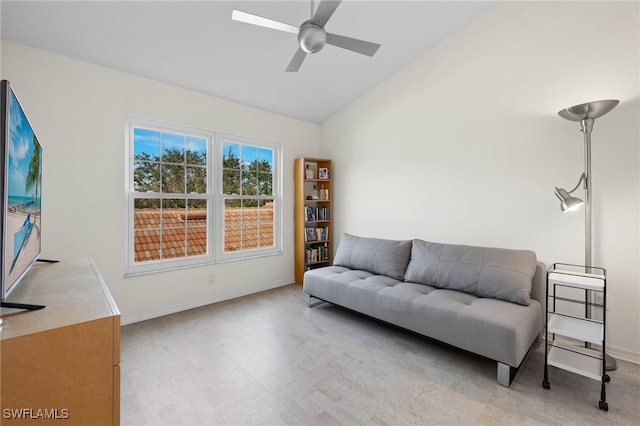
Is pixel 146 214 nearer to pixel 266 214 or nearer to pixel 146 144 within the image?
pixel 146 144

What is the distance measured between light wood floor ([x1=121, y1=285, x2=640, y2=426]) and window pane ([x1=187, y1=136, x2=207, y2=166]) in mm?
1861

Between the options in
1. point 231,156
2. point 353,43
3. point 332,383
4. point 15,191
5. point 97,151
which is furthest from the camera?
point 231,156

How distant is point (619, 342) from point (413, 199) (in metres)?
2.17

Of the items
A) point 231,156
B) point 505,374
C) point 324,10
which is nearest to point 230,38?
point 324,10

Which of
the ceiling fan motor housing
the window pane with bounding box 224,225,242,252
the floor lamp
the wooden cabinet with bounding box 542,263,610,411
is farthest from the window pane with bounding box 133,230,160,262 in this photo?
the floor lamp

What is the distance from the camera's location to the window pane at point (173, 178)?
328cm

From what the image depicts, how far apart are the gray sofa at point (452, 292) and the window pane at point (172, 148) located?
2053 millimetres

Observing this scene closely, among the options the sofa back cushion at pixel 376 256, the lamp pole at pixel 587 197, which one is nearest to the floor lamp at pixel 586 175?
the lamp pole at pixel 587 197

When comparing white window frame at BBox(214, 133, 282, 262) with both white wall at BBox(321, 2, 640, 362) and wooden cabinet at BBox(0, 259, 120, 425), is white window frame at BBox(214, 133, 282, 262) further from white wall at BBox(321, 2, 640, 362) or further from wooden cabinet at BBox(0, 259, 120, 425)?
wooden cabinet at BBox(0, 259, 120, 425)

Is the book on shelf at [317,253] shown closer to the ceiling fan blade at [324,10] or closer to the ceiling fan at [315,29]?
the ceiling fan at [315,29]

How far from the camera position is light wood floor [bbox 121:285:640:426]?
1.70 metres

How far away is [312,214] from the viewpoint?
443 centimetres

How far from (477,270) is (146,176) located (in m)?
3.48

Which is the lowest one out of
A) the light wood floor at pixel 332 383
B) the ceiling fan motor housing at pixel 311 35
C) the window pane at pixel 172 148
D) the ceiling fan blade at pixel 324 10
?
the light wood floor at pixel 332 383
